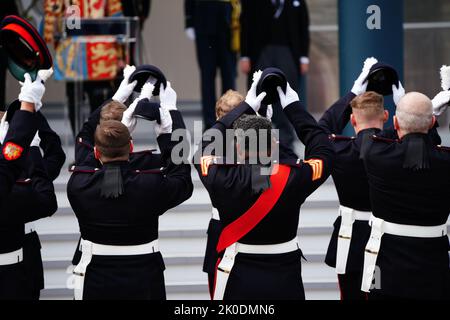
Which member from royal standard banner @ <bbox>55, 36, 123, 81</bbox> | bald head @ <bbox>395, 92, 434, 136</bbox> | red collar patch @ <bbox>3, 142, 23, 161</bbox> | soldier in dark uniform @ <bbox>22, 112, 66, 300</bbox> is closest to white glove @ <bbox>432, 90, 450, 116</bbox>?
bald head @ <bbox>395, 92, 434, 136</bbox>

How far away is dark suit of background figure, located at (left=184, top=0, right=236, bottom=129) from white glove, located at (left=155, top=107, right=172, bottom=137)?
3.70 meters

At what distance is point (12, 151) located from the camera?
420 cm

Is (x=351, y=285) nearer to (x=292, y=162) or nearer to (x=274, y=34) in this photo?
(x=292, y=162)

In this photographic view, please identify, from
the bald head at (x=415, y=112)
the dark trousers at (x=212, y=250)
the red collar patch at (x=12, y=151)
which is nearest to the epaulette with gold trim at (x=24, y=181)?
the red collar patch at (x=12, y=151)

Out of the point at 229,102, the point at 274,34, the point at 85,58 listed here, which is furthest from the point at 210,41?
the point at 229,102

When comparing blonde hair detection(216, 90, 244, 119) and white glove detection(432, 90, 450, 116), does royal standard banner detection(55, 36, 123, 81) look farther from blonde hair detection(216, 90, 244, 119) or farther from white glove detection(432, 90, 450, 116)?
white glove detection(432, 90, 450, 116)

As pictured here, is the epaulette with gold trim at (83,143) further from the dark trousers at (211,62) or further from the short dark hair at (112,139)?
the dark trousers at (211,62)

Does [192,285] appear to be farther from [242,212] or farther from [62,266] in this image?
[242,212]

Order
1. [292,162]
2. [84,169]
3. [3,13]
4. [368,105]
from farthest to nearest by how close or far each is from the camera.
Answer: [3,13], [368,105], [84,169], [292,162]

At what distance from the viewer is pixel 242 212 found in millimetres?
4496

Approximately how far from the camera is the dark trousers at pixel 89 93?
8.35 m

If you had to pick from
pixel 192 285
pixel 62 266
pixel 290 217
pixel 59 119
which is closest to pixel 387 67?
pixel 290 217

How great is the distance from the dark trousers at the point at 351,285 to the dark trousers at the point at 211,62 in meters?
3.11

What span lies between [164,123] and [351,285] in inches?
63.1
